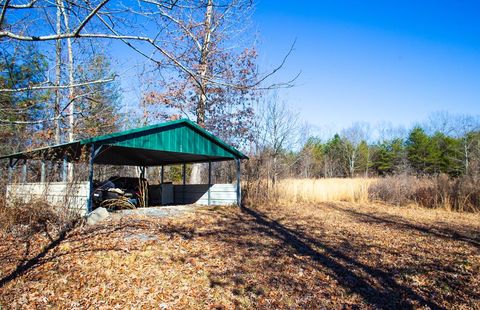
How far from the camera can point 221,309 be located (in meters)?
3.59

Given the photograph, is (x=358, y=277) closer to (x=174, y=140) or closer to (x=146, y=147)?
(x=146, y=147)

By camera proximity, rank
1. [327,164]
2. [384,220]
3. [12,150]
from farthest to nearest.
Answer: [327,164]
[12,150]
[384,220]

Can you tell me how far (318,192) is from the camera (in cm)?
1488

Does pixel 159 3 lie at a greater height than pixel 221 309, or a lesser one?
greater

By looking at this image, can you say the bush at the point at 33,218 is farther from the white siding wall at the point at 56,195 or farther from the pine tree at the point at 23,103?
the pine tree at the point at 23,103

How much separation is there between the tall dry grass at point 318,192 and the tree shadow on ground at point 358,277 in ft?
21.7

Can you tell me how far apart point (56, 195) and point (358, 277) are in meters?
6.94

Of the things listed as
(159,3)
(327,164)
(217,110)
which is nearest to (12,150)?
(217,110)

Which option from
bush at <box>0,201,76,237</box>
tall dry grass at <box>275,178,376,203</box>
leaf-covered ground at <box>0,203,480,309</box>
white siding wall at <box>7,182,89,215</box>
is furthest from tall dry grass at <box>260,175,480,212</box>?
bush at <box>0,201,76,237</box>

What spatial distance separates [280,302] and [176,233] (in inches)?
140

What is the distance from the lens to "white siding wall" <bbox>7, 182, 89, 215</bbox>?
6648 millimetres

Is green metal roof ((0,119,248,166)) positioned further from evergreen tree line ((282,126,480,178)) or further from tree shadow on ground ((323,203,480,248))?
evergreen tree line ((282,126,480,178))

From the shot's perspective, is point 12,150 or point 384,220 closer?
point 384,220

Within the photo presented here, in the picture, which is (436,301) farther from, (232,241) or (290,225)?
(290,225)
